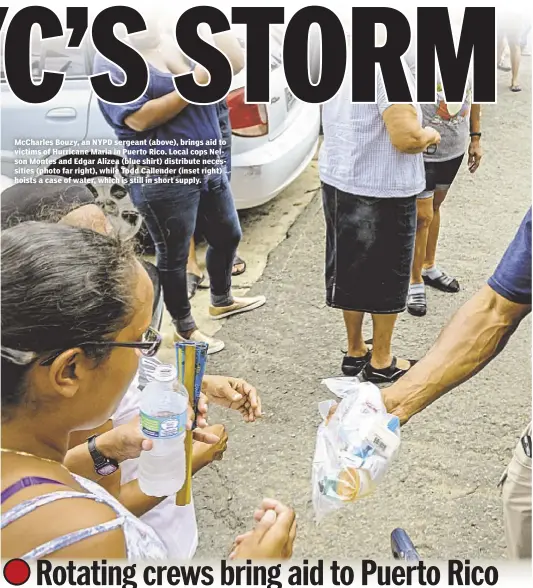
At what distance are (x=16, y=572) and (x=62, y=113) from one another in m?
0.86

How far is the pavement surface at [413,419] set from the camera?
1.58 meters

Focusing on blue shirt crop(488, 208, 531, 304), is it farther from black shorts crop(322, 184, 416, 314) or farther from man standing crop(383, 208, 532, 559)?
black shorts crop(322, 184, 416, 314)

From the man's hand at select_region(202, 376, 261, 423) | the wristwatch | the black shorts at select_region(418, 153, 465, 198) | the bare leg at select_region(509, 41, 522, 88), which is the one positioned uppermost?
the bare leg at select_region(509, 41, 522, 88)

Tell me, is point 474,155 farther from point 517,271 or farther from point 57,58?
point 57,58

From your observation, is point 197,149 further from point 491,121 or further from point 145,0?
→ point 491,121

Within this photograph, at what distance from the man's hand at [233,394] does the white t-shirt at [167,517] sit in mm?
165

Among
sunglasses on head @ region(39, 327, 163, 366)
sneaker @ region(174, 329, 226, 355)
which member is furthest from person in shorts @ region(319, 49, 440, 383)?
sunglasses on head @ region(39, 327, 163, 366)

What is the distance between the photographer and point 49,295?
799 mm

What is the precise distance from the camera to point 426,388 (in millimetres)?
1214

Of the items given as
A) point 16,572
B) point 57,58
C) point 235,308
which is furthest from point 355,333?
point 16,572

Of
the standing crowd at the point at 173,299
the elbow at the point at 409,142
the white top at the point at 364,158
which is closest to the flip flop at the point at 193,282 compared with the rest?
the standing crowd at the point at 173,299

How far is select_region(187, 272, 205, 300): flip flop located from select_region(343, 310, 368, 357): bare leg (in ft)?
1.41

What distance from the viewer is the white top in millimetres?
1638

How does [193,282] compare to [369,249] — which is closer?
[369,249]
